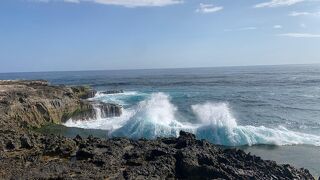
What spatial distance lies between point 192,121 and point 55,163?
2702 cm

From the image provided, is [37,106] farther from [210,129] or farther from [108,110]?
[210,129]

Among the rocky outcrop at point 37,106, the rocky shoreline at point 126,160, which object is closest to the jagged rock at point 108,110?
the rocky outcrop at point 37,106

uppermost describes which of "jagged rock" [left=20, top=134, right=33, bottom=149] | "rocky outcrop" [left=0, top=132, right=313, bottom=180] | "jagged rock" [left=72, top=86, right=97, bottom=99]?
"jagged rock" [left=20, top=134, right=33, bottom=149]

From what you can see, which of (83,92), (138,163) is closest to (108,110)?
(83,92)

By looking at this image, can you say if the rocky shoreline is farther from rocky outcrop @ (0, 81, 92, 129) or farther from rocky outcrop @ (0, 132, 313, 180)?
rocky outcrop @ (0, 81, 92, 129)

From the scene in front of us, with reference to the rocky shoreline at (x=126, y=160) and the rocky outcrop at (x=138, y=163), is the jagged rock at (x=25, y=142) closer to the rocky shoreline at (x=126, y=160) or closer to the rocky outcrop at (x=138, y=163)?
the rocky shoreline at (x=126, y=160)

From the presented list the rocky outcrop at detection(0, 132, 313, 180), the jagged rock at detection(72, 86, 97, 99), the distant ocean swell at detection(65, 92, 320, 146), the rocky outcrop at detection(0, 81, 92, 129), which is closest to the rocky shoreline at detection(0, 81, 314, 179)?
the rocky outcrop at detection(0, 132, 313, 180)

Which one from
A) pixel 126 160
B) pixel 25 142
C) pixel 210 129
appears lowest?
pixel 210 129

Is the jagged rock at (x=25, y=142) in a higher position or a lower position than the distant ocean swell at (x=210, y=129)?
higher

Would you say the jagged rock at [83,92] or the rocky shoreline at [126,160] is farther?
the jagged rock at [83,92]

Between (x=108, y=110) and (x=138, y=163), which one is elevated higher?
(x=138, y=163)

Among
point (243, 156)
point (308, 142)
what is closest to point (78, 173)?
point (243, 156)

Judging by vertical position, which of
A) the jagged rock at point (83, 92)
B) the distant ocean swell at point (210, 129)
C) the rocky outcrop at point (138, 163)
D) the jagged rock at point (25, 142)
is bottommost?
the distant ocean swell at point (210, 129)

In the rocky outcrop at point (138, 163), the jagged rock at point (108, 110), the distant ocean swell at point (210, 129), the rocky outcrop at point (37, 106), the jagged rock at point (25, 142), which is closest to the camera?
the rocky outcrop at point (138, 163)
